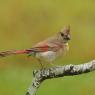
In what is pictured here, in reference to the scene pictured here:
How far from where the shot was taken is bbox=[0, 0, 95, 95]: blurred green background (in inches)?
564

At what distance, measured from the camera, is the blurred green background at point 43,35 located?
564 inches

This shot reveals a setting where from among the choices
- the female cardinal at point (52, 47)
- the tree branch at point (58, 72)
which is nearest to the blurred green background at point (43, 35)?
the female cardinal at point (52, 47)

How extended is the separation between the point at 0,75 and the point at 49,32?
160 inches

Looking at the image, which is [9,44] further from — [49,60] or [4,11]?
[49,60]

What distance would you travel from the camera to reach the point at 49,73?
850 centimetres

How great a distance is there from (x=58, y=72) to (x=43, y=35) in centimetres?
1032

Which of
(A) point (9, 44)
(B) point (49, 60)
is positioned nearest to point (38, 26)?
(A) point (9, 44)

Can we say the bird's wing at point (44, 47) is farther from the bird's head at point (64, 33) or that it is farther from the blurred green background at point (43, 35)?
the blurred green background at point (43, 35)

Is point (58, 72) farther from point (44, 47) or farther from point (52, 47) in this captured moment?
point (52, 47)

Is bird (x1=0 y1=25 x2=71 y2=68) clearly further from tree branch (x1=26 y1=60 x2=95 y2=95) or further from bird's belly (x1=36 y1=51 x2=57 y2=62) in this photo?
tree branch (x1=26 y1=60 x2=95 y2=95)

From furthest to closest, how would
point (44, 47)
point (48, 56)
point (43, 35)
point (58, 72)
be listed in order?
point (43, 35) → point (48, 56) → point (44, 47) → point (58, 72)

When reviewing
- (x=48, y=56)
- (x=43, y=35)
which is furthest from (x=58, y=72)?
(x=43, y=35)

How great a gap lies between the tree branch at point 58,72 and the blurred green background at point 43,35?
5.07 m

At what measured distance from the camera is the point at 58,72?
845 centimetres
